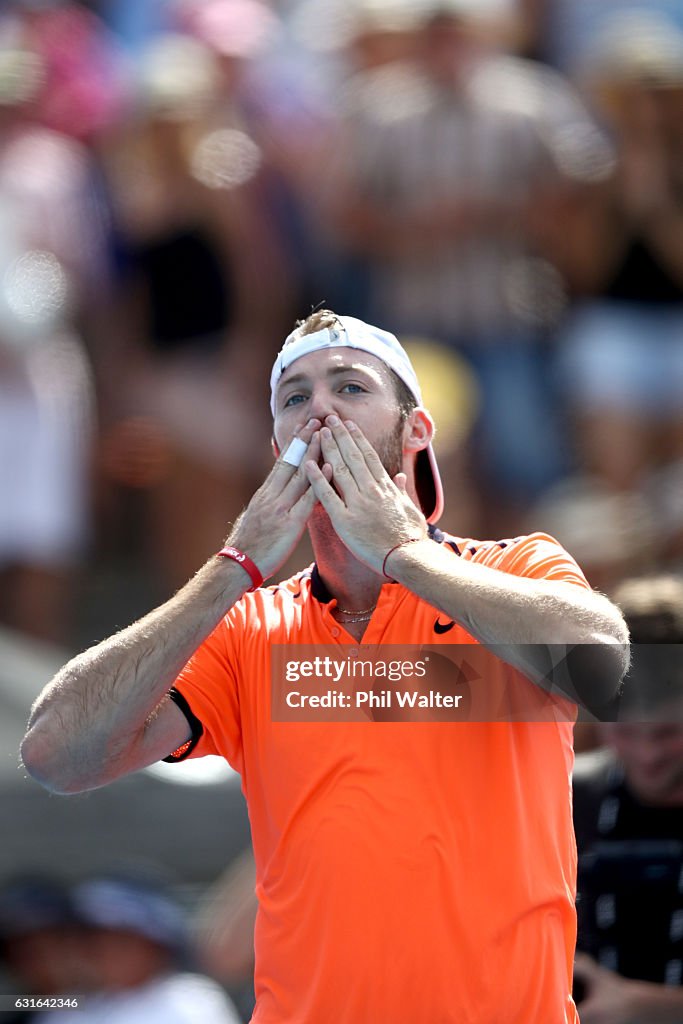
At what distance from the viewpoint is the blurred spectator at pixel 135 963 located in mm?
3773

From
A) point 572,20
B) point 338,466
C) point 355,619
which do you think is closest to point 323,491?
point 338,466

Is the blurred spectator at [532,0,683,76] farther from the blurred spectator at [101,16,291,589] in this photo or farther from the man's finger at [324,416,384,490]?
the man's finger at [324,416,384,490]

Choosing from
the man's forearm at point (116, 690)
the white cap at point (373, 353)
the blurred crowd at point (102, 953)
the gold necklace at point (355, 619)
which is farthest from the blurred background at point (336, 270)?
the man's forearm at point (116, 690)

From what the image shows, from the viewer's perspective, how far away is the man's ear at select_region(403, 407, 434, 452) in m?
3.11

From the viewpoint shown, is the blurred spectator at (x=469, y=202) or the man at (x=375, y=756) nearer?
the man at (x=375, y=756)

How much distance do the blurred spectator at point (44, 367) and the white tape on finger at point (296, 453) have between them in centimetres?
244

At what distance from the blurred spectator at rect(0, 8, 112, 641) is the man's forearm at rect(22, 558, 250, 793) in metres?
2.47

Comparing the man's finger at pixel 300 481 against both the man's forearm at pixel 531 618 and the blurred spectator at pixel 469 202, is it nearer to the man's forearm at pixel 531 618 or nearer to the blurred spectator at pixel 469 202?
the man's forearm at pixel 531 618

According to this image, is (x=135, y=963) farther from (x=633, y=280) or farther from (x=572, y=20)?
(x=572, y=20)

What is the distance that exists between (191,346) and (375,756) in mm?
2949

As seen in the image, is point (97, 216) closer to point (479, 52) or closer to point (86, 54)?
point (86, 54)

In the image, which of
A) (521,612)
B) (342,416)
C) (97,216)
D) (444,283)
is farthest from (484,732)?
(97,216)

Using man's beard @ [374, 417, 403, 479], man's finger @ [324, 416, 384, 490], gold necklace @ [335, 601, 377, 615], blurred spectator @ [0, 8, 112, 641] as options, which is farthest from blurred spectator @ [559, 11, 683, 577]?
man's finger @ [324, 416, 384, 490]

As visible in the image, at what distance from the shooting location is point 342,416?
9.75ft
